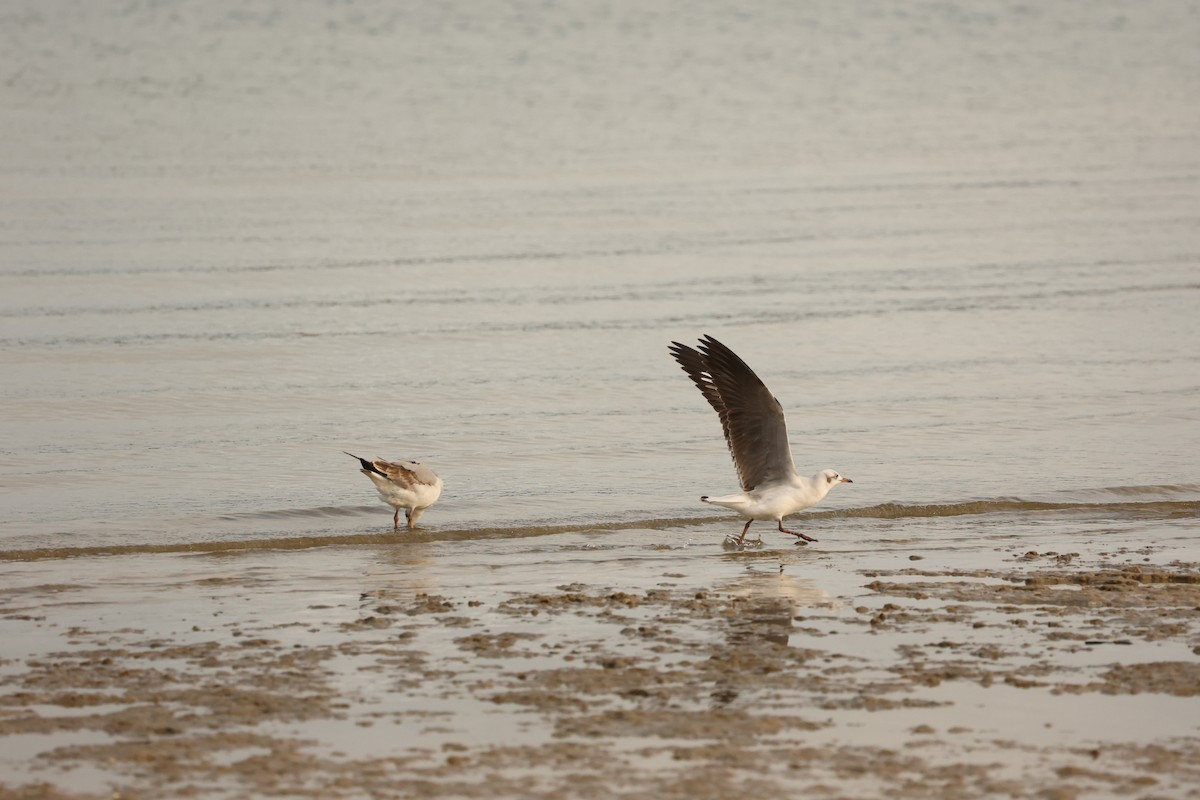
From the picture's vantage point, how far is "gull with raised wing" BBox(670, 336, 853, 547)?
1245 cm

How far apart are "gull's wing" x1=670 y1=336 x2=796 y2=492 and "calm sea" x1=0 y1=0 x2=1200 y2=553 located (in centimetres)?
85

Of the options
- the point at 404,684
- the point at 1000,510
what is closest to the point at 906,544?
the point at 1000,510

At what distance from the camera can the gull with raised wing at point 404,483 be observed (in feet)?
43.1

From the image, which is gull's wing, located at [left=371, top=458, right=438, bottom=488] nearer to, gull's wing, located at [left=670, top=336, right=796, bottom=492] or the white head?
gull's wing, located at [left=670, top=336, right=796, bottom=492]

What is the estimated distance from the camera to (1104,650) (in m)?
9.09

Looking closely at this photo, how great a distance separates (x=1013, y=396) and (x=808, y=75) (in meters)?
32.6

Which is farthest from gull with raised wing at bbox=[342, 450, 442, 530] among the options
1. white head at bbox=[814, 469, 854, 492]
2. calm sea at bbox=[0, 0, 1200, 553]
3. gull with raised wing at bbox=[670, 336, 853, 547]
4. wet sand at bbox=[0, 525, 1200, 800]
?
white head at bbox=[814, 469, 854, 492]

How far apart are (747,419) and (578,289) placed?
11806mm

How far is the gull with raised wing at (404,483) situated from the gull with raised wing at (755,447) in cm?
210

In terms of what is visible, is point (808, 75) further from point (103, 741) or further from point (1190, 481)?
point (103, 741)

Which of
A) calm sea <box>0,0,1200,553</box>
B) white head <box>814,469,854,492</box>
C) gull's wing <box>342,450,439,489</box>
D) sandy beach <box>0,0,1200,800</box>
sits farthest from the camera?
calm sea <box>0,0,1200,553</box>

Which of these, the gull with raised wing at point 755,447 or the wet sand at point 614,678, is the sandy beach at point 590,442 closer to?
the wet sand at point 614,678

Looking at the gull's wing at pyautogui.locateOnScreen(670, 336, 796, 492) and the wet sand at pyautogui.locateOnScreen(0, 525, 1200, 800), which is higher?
the gull's wing at pyautogui.locateOnScreen(670, 336, 796, 492)

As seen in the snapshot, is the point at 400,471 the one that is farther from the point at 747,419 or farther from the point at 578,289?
the point at 578,289
